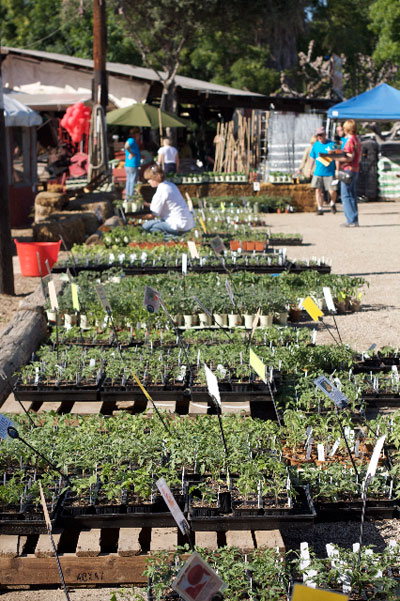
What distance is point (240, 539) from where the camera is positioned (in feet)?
12.9

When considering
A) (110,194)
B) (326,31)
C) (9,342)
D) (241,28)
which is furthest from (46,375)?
(326,31)

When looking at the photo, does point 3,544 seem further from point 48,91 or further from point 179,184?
point 48,91

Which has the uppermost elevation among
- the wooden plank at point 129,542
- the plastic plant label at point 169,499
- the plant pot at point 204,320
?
the plastic plant label at point 169,499

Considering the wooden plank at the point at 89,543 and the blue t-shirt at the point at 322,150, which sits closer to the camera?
the wooden plank at the point at 89,543

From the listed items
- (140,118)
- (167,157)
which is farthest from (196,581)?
(140,118)

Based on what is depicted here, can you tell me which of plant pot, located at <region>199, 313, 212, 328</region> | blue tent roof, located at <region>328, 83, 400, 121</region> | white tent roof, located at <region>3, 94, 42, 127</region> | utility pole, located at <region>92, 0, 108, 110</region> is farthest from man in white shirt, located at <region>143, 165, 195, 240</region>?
blue tent roof, located at <region>328, 83, 400, 121</region>

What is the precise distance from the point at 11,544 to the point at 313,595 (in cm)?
164

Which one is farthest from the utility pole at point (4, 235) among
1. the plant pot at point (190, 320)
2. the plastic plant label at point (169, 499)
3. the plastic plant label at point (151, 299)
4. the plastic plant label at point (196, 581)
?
the plastic plant label at point (196, 581)

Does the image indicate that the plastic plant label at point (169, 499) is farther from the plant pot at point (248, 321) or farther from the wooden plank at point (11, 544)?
the plant pot at point (248, 321)

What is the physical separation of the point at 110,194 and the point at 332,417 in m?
13.7

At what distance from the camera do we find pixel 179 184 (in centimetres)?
2103

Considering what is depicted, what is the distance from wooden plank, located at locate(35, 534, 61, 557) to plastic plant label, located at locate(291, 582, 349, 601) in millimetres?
1424

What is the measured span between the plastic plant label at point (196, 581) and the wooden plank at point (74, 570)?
1107 millimetres

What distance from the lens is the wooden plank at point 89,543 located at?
386 cm
